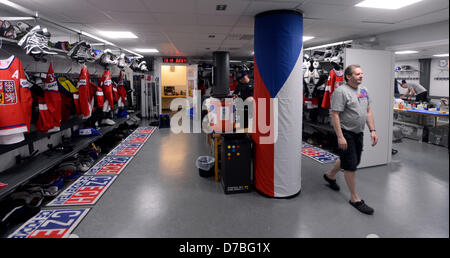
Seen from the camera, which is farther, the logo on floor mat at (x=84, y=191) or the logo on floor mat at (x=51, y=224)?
the logo on floor mat at (x=84, y=191)

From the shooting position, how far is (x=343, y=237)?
273cm

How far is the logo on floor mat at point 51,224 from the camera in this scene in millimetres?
2752

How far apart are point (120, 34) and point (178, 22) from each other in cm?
199

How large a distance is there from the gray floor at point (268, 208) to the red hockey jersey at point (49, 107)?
132 cm

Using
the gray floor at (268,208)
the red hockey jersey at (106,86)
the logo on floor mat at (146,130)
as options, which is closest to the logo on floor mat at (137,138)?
the logo on floor mat at (146,130)

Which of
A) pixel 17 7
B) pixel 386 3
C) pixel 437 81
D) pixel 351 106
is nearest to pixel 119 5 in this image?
pixel 17 7

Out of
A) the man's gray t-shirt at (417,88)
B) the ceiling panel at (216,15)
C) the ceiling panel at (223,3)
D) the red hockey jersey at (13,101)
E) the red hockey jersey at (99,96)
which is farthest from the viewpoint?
the man's gray t-shirt at (417,88)

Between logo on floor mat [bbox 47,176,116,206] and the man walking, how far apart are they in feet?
11.0

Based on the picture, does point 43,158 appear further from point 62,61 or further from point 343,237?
point 343,237

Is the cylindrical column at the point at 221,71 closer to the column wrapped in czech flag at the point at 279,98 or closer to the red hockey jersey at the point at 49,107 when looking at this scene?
the column wrapped in czech flag at the point at 279,98

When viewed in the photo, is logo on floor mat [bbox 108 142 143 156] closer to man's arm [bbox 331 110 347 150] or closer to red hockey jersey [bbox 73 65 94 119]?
red hockey jersey [bbox 73 65 94 119]

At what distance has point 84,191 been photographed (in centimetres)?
389

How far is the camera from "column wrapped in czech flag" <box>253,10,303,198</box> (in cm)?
344

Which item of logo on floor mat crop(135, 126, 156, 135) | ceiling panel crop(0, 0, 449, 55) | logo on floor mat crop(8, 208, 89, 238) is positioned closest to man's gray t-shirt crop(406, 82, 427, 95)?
ceiling panel crop(0, 0, 449, 55)
